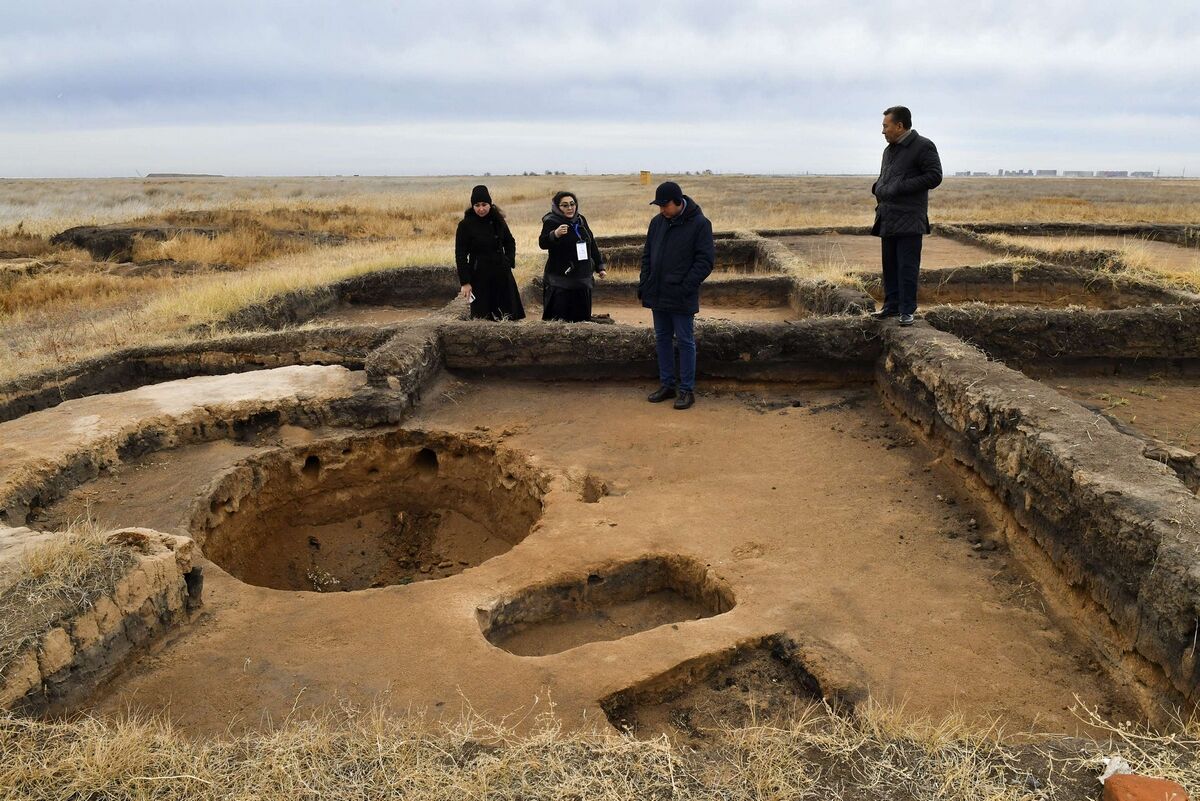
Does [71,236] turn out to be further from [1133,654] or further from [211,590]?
[1133,654]

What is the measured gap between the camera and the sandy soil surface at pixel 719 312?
9.91 meters

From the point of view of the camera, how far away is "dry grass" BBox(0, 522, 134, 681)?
2.81 m

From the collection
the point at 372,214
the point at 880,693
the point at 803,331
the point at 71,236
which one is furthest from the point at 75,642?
the point at 372,214

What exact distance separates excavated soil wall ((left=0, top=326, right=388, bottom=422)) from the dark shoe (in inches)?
105

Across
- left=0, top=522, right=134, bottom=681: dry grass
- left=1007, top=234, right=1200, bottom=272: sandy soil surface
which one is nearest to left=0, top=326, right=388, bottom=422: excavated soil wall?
left=0, top=522, right=134, bottom=681: dry grass

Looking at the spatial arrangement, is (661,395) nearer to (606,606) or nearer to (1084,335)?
(606,606)

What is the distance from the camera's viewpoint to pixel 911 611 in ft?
11.7

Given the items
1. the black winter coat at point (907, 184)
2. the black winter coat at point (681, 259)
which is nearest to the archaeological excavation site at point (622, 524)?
the black winter coat at point (681, 259)

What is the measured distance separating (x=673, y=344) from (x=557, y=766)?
4.54 metres

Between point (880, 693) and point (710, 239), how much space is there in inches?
150

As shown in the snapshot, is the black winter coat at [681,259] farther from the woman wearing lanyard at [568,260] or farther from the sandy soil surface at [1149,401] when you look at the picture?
the sandy soil surface at [1149,401]

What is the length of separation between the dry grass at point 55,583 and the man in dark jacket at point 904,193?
18.1 ft

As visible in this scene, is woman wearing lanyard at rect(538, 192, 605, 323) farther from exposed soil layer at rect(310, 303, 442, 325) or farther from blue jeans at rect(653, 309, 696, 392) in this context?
exposed soil layer at rect(310, 303, 442, 325)

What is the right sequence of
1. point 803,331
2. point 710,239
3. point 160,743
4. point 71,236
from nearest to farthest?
point 160,743, point 710,239, point 803,331, point 71,236
